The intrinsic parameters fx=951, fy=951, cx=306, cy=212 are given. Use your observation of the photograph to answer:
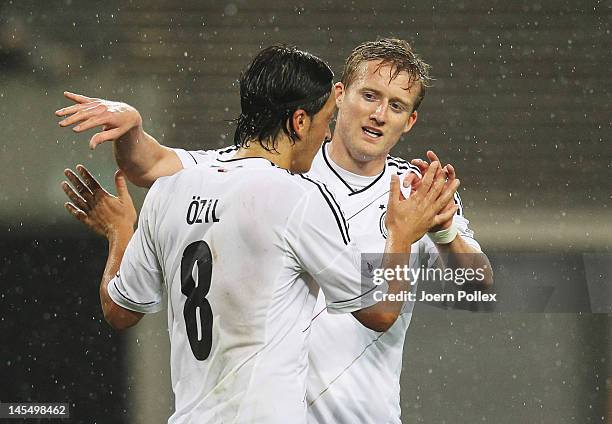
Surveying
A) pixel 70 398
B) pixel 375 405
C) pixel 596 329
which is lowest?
pixel 70 398

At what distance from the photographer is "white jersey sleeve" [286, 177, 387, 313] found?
6.40 feet

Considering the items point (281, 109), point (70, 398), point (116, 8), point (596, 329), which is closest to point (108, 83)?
point (116, 8)

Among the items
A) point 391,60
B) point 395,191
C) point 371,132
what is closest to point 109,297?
point 395,191

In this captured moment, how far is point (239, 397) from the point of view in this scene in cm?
195

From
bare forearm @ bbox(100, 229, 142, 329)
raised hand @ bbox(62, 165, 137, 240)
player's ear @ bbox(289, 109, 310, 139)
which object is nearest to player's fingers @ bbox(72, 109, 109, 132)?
raised hand @ bbox(62, 165, 137, 240)

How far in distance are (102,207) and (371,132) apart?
2.77ft

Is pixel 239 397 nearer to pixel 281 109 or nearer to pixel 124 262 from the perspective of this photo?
pixel 124 262

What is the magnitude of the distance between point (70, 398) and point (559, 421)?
2.60m

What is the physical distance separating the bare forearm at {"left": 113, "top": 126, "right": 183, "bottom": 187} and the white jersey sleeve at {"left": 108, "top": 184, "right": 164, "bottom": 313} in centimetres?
63

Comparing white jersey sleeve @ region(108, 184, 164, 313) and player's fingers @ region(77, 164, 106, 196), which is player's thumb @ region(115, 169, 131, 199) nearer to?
player's fingers @ region(77, 164, 106, 196)

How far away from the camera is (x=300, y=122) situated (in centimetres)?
207

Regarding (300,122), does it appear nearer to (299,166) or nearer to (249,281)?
(299,166)

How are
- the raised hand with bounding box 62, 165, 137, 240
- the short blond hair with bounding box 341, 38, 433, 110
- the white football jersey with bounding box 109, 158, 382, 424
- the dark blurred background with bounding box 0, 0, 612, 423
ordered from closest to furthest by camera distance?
the white football jersey with bounding box 109, 158, 382, 424 < the raised hand with bounding box 62, 165, 137, 240 < the short blond hair with bounding box 341, 38, 433, 110 < the dark blurred background with bounding box 0, 0, 612, 423

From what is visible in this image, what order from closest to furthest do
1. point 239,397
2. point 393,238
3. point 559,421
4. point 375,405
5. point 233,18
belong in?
point 239,397, point 393,238, point 375,405, point 559,421, point 233,18
